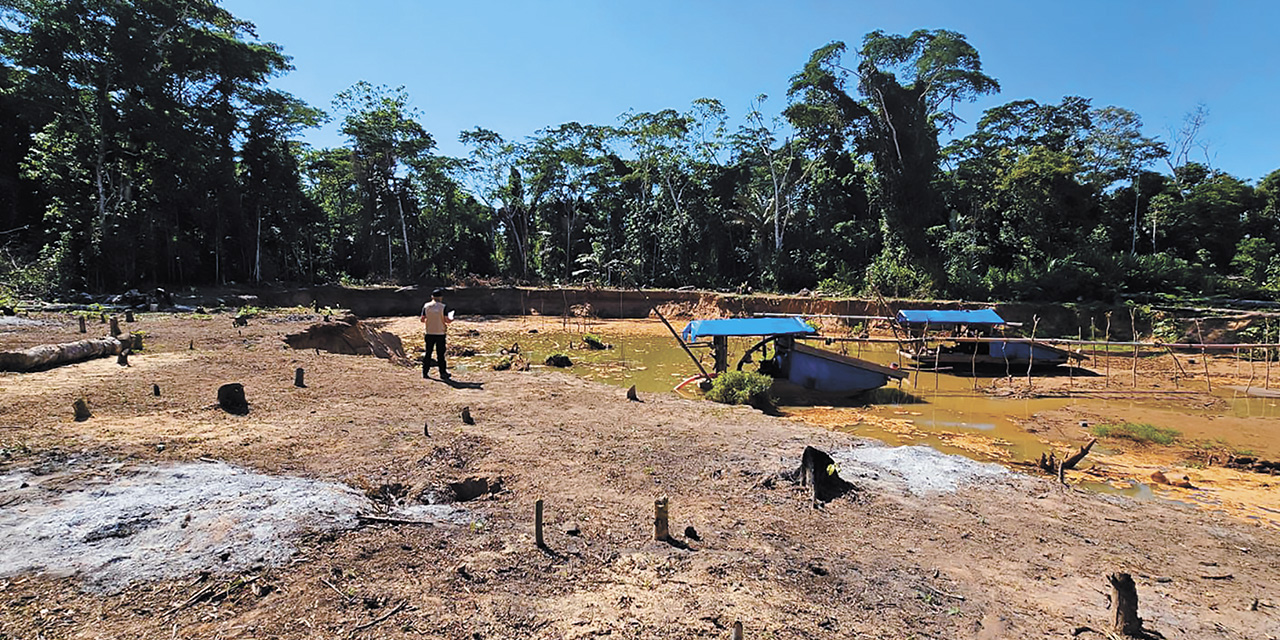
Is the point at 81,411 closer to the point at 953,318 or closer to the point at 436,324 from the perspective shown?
the point at 436,324

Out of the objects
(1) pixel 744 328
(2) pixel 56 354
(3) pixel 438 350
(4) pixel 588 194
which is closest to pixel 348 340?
(3) pixel 438 350

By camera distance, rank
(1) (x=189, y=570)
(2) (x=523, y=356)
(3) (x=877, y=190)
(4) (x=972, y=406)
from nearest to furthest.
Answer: (1) (x=189, y=570)
(4) (x=972, y=406)
(2) (x=523, y=356)
(3) (x=877, y=190)

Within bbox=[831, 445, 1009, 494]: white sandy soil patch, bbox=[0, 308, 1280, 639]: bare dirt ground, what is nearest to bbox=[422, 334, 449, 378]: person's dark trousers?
bbox=[0, 308, 1280, 639]: bare dirt ground

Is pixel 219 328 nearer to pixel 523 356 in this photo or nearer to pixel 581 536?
pixel 523 356

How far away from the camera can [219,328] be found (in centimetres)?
1487

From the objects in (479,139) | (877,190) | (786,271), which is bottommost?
(786,271)

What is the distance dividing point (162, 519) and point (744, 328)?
11840 millimetres

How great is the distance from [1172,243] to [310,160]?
50658 millimetres

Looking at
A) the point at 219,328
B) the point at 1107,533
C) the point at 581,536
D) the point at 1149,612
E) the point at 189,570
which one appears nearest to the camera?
the point at 189,570

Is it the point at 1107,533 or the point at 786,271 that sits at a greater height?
the point at 786,271

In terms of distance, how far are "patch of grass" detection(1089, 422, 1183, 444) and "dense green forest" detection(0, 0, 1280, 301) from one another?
16.5 metres

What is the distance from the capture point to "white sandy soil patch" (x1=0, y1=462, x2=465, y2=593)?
3.50 meters

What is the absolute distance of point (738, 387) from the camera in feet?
40.4

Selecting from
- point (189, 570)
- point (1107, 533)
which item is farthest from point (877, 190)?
point (189, 570)
